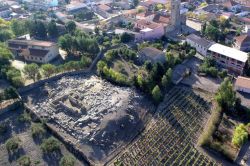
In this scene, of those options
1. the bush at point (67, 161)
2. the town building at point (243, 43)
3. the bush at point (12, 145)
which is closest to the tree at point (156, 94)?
the bush at point (67, 161)

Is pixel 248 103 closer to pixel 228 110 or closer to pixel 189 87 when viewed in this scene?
pixel 228 110

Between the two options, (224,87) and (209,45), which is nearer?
(224,87)

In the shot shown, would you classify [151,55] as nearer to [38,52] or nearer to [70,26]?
[38,52]

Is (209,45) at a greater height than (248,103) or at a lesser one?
greater

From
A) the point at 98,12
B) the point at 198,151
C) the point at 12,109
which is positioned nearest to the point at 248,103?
the point at 198,151

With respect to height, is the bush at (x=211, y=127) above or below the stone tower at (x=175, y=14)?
below

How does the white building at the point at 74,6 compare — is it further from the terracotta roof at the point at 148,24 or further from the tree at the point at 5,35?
the terracotta roof at the point at 148,24

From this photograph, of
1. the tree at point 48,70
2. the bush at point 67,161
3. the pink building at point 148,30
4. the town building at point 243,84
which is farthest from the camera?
the pink building at point 148,30
